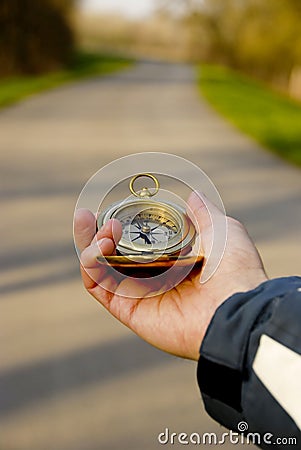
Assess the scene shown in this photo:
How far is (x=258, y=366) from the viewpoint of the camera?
1.36m

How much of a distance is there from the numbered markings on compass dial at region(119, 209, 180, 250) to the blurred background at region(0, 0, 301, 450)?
136cm

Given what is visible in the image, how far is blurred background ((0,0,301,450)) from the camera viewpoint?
3059mm

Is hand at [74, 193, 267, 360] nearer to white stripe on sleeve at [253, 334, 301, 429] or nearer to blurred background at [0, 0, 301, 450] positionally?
white stripe on sleeve at [253, 334, 301, 429]

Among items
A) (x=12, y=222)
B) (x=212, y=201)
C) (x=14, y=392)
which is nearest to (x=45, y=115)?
(x=12, y=222)

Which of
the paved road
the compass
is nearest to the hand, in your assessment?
the compass

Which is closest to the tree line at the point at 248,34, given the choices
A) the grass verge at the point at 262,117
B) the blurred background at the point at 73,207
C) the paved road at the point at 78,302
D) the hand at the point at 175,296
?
Answer: the blurred background at the point at 73,207

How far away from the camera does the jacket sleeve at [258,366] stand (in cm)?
130

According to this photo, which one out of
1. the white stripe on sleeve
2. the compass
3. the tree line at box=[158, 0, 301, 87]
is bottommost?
the tree line at box=[158, 0, 301, 87]

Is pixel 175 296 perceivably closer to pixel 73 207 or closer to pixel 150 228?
pixel 150 228

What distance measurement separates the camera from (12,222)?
229 inches

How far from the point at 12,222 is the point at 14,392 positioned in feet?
9.20

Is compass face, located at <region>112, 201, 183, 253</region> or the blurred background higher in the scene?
compass face, located at <region>112, 201, 183, 253</region>

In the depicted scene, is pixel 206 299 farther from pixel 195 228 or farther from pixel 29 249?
pixel 29 249

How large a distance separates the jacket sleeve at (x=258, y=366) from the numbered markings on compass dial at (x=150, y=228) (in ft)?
0.92
